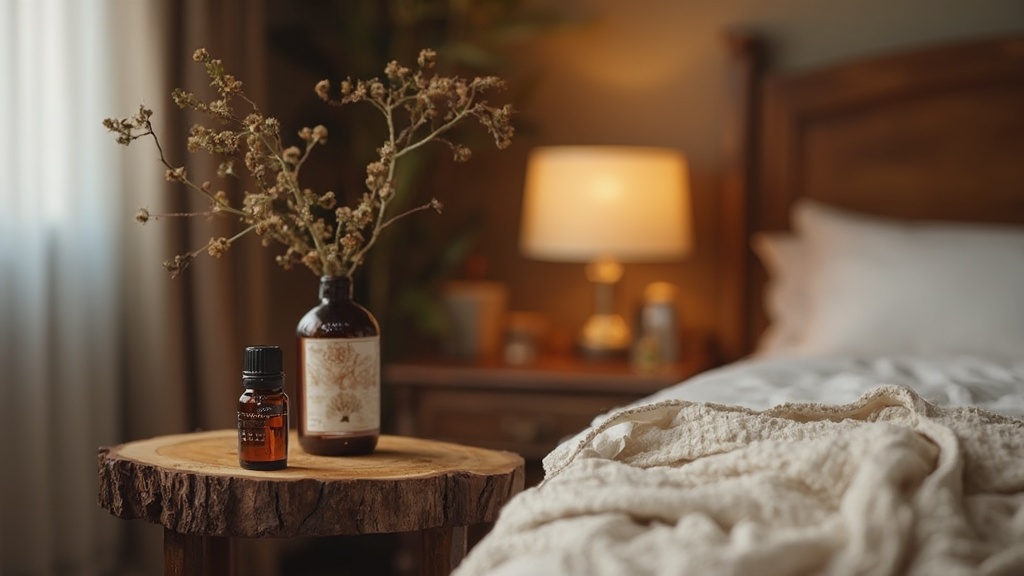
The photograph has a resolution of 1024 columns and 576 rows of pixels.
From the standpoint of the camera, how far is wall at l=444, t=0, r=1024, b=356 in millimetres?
3250

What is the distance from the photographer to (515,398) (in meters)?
2.97

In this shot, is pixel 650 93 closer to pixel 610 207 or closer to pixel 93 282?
pixel 610 207

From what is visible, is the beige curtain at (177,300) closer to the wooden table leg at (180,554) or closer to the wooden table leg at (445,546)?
the wooden table leg at (180,554)

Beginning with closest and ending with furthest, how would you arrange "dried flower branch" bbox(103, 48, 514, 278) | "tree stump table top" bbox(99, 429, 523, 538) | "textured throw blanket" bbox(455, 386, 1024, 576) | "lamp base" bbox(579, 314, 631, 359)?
1. "textured throw blanket" bbox(455, 386, 1024, 576)
2. "tree stump table top" bbox(99, 429, 523, 538)
3. "dried flower branch" bbox(103, 48, 514, 278)
4. "lamp base" bbox(579, 314, 631, 359)

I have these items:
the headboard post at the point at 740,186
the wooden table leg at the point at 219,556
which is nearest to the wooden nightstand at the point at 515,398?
the headboard post at the point at 740,186

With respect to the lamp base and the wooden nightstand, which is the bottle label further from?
the lamp base

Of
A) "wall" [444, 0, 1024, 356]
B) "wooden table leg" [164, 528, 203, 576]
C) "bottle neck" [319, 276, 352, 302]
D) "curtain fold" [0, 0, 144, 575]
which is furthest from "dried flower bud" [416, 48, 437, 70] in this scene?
"wall" [444, 0, 1024, 356]

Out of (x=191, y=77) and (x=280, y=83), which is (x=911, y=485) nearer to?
(x=191, y=77)

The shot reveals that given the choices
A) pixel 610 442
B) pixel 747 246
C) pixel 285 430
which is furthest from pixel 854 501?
pixel 747 246

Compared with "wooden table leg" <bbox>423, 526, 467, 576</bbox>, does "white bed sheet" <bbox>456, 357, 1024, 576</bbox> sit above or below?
above

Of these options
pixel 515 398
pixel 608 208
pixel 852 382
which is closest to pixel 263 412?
pixel 852 382

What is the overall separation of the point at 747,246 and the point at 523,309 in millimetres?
691

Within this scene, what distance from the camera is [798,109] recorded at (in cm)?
321

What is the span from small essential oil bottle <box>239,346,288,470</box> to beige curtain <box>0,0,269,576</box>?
40.5 inches
